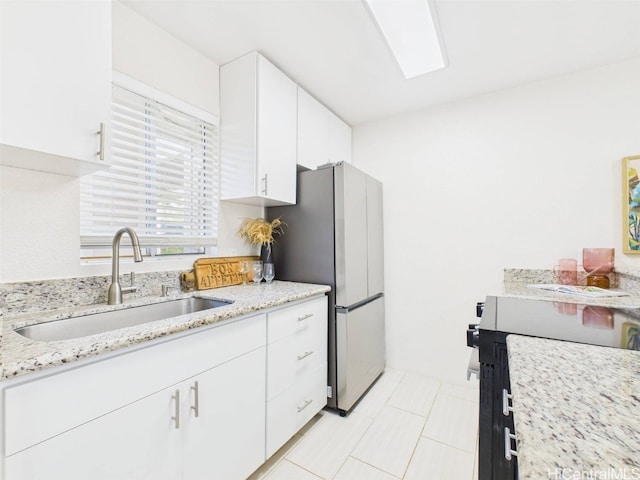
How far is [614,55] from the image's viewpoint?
1888 mm

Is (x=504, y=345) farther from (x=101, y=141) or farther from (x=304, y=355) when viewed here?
(x=101, y=141)

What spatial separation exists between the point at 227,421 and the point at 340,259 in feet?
3.70

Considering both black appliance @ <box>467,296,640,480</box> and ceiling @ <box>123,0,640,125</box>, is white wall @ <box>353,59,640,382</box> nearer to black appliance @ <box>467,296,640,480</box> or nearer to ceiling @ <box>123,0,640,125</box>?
ceiling @ <box>123,0,640,125</box>

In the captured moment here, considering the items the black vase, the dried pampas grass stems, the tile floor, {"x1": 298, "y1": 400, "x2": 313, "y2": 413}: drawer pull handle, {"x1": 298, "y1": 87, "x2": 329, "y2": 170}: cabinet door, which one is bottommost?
the tile floor

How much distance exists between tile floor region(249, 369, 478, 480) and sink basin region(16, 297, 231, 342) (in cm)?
94

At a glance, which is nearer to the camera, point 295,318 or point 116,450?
point 116,450

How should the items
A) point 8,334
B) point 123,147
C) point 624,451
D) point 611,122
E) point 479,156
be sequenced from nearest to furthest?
point 624,451
point 8,334
point 123,147
point 611,122
point 479,156

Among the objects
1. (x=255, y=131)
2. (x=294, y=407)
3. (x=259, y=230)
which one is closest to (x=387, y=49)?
(x=255, y=131)

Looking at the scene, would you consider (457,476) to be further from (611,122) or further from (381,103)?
(381,103)

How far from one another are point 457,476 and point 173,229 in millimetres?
2087

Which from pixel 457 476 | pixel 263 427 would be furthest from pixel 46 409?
pixel 457 476

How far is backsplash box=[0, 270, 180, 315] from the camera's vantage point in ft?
3.75

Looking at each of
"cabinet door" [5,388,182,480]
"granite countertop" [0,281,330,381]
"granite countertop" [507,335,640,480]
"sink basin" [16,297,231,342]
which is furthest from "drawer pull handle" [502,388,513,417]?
"sink basin" [16,297,231,342]

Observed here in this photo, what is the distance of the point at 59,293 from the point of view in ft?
4.17
